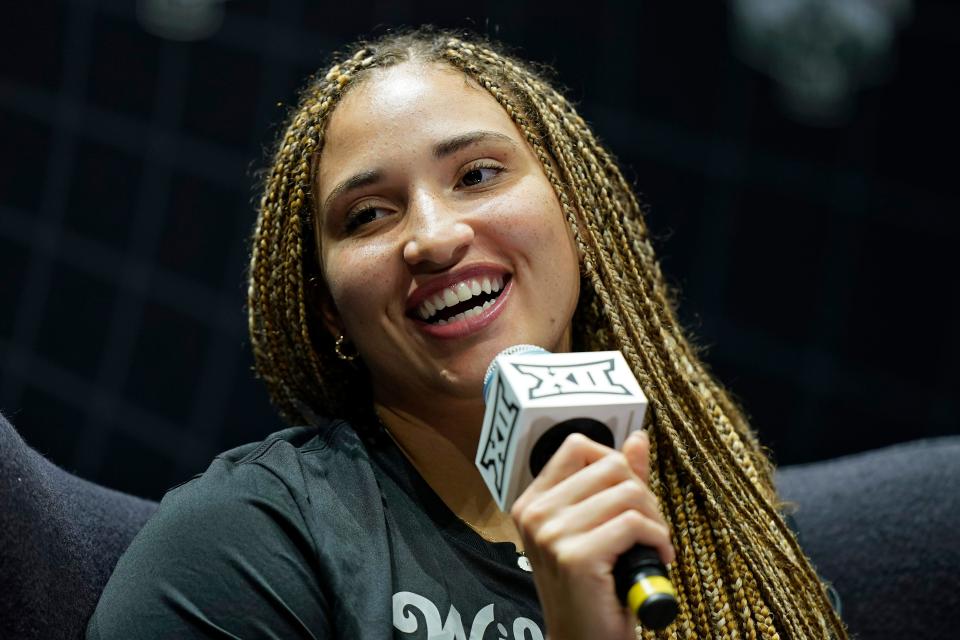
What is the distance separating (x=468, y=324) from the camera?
1.32 metres

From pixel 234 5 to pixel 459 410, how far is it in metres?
1.34

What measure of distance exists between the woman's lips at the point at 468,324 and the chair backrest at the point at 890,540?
843 mm

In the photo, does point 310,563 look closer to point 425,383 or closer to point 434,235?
point 425,383

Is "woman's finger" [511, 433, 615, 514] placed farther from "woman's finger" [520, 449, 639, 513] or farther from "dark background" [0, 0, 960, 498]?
"dark background" [0, 0, 960, 498]

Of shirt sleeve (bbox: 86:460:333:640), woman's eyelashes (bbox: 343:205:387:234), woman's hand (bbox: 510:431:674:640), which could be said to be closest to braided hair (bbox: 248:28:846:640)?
woman's eyelashes (bbox: 343:205:387:234)

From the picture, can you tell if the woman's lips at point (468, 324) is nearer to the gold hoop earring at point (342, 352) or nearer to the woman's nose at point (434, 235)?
the woman's nose at point (434, 235)

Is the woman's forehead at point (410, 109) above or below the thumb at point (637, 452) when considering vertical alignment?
above

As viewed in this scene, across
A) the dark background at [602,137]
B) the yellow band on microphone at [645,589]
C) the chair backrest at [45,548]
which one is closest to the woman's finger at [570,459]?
the yellow band on microphone at [645,589]

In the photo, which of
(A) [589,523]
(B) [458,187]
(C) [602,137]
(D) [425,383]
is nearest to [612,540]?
(A) [589,523]

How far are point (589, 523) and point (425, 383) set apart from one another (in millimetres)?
493

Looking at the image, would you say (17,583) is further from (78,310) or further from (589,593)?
(78,310)

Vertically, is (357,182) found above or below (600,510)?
above

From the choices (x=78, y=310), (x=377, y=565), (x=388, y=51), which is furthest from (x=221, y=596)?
(x=78, y=310)

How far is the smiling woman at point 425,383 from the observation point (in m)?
1.20
